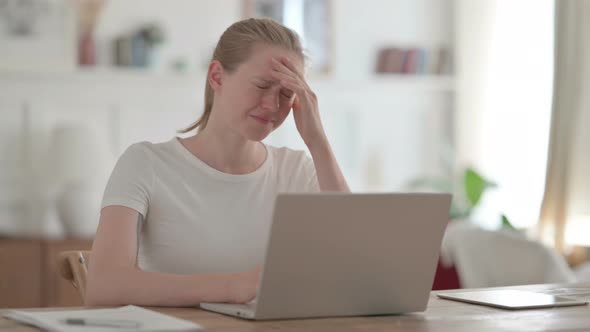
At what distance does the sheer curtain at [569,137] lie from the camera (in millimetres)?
5477

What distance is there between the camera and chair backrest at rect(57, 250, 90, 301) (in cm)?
213

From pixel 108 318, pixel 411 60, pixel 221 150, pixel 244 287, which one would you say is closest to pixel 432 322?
pixel 244 287

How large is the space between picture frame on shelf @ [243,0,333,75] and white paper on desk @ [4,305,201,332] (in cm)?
424

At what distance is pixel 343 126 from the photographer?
6020 mm

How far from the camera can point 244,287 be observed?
175 centimetres

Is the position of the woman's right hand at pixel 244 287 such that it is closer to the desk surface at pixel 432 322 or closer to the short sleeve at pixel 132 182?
the desk surface at pixel 432 322

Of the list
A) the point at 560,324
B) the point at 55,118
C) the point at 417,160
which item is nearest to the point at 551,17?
the point at 417,160

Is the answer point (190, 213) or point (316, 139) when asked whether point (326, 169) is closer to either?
point (316, 139)

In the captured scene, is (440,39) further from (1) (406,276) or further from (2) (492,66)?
(1) (406,276)

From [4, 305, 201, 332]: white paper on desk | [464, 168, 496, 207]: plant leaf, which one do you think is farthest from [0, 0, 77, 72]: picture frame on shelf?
[4, 305, 201, 332]: white paper on desk

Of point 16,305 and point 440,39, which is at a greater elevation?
point 440,39

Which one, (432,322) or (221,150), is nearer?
(432,322)

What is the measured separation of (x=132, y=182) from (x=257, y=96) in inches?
13.2

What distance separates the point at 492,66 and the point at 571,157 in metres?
0.96
